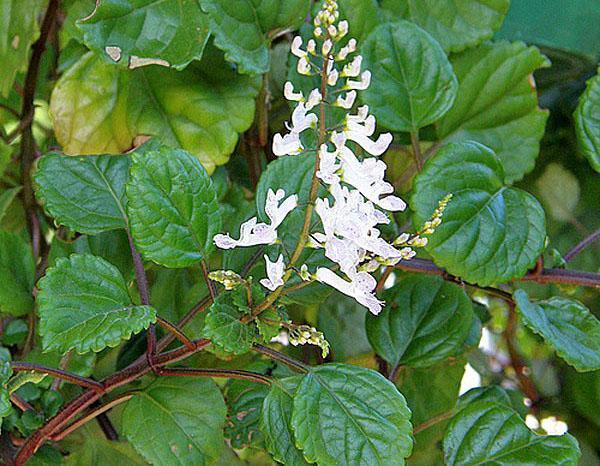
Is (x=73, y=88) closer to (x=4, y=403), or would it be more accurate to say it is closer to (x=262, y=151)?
(x=262, y=151)

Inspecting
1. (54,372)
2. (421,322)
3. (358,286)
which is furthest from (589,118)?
(54,372)

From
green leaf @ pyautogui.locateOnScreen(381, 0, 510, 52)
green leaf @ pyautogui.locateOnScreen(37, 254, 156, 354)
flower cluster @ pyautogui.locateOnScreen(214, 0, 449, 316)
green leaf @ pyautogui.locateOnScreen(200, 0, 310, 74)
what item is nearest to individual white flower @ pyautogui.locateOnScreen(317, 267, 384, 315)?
flower cluster @ pyautogui.locateOnScreen(214, 0, 449, 316)

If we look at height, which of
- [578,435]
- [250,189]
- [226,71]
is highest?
[226,71]

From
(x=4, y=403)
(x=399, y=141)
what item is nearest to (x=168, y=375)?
(x=4, y=403)

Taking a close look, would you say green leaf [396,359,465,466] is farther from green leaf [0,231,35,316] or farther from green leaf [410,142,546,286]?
green leaf [0,231,35,316]

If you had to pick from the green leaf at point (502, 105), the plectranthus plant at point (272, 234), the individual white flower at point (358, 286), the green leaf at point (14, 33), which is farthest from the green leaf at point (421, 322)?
the green leaf at point (14, 33)

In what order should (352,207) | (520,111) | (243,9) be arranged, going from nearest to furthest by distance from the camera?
1. (352,207)
2. (243,9)
3. (520,111)

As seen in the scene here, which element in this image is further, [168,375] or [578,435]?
[578,435]
